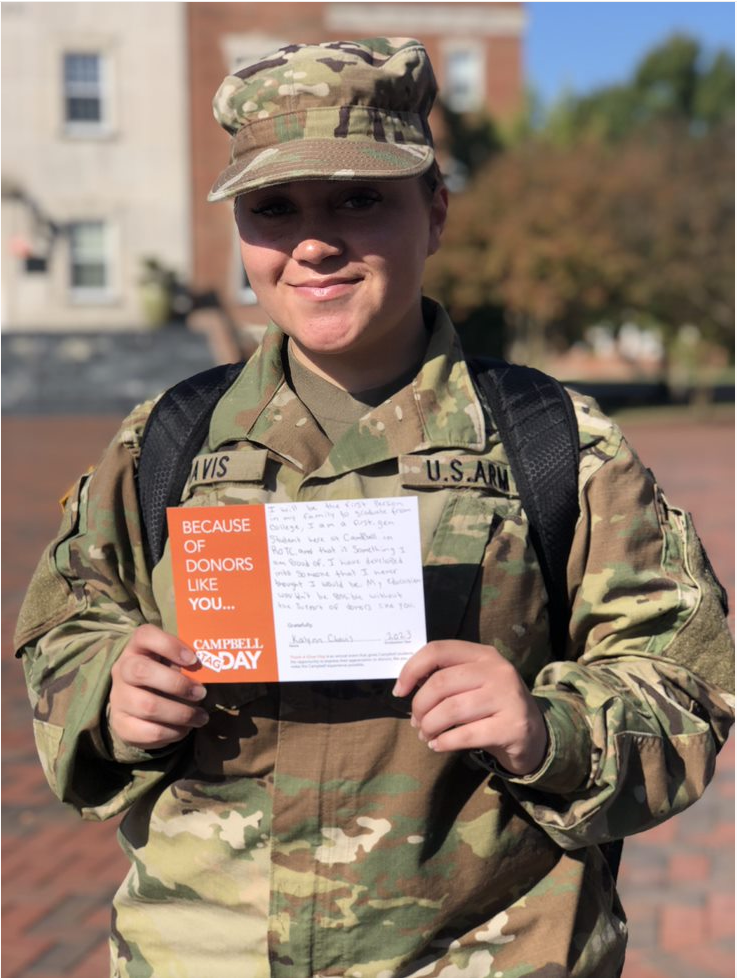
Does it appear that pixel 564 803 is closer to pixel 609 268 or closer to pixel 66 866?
pixel 66 866

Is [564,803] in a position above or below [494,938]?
above

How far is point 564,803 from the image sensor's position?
64.6 inches

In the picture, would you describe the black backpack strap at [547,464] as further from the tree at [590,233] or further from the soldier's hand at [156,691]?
the tree at [590,233]

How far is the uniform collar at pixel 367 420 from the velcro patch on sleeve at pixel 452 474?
0.06ft

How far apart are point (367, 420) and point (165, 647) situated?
0.42m

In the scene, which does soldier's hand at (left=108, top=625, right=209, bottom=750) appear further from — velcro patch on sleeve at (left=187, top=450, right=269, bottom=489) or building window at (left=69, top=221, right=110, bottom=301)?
building window at (left=69, top=221, right=110, bottom=301)

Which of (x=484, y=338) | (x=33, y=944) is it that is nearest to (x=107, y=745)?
(x=33, y=944)

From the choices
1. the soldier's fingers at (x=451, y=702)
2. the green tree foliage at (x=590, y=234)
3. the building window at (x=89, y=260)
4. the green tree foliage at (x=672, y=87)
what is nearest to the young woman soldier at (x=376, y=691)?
the soldier's fingers at (x=451, y=702)

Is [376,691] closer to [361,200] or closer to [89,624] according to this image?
[89,624]

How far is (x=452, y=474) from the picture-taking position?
1.72 m

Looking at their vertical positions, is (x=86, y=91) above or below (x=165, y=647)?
above

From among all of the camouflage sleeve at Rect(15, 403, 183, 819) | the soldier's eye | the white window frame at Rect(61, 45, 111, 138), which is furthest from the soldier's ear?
the white window frame at Rect(61, 45, 111, 138)

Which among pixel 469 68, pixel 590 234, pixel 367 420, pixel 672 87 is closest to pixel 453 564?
pixel 367 420

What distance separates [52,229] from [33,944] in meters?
23.6
